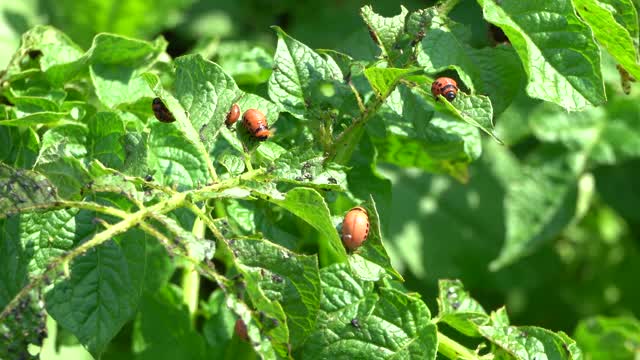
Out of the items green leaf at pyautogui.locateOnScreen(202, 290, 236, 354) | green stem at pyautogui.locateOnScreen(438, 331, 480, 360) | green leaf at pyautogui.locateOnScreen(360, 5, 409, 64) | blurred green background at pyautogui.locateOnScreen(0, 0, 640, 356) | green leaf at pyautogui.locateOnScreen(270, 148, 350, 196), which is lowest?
blurred green background at pyautogui.locateOnScreen(0, 0, 640, 356)

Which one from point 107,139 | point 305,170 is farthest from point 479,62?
point 107,139

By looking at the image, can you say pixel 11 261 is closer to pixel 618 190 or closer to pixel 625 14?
pixel 625 14

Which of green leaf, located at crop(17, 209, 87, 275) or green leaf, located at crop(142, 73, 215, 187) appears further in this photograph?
green leaf, located at crop(142, 73, 215, 187)

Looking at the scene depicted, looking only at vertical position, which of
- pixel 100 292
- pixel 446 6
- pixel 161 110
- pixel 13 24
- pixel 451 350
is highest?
pixel 446 6

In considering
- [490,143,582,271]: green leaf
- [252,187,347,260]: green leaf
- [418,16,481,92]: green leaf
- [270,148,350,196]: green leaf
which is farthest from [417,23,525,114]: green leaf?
[490,143,582,271]: green leaf

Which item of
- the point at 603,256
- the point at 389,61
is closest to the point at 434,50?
the point at 389,61

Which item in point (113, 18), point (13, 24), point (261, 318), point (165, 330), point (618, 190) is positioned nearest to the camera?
point (261, 318)

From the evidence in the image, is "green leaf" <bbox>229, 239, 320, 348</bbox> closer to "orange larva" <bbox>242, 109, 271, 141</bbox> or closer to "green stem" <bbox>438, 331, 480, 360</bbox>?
"orange larva" <bbox>242, 109, 271, 141</bbox>

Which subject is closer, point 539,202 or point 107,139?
point 107,139

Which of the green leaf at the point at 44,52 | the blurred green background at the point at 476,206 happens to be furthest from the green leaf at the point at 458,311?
the blurred green background at the point at 476,206
